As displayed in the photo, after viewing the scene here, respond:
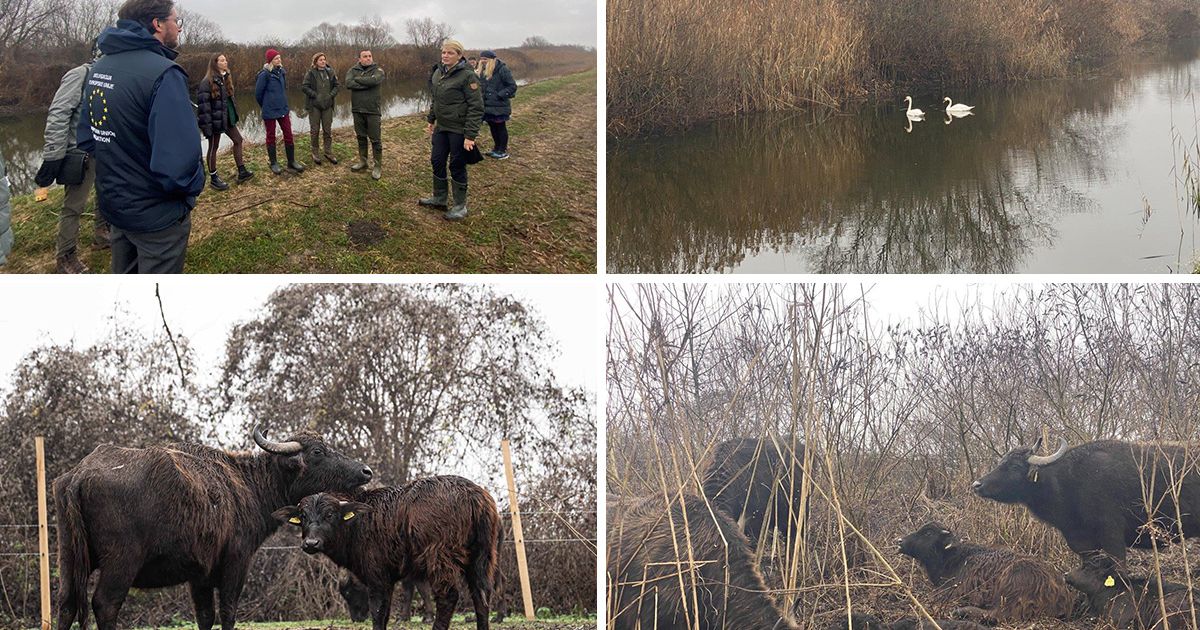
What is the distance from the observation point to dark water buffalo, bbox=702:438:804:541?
5.07 metres

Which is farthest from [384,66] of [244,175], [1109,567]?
[1109,567]

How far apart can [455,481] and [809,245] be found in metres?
2.98

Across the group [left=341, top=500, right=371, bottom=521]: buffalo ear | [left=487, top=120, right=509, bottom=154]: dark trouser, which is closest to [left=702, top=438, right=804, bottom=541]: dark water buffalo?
[left=341, top=500, right=371, bottom=521]: buffalo ear

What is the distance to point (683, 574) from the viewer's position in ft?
16.3

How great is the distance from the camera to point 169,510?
441 centimetres

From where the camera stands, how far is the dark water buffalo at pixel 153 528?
14.3 feet

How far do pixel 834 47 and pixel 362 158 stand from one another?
4458mm

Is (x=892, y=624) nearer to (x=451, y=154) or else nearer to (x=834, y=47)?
(x=451, y=154)

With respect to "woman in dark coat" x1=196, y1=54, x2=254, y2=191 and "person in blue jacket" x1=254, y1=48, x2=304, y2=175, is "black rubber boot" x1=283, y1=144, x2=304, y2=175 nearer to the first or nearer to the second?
"person in blue jacket" x1=254, y1=48, x2=304, y2=175

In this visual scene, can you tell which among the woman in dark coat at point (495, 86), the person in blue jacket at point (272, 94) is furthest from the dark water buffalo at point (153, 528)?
the woman in dark coat at point (495, 86)

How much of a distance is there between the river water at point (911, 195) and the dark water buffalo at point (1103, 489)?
4.59ft

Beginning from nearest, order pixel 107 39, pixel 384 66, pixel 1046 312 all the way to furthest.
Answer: pixel 107 39 < pixel 1046 312 < pixel 384 66

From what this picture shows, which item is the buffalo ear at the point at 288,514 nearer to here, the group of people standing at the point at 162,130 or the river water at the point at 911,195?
the group of people standing at the point at 162,130

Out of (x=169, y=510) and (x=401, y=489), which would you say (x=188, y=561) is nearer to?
(x=169, y=510)
